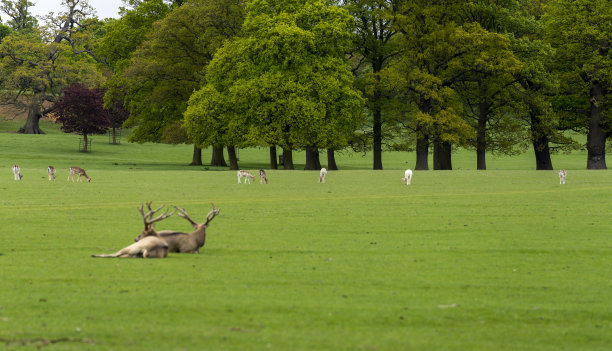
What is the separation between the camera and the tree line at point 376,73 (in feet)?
209

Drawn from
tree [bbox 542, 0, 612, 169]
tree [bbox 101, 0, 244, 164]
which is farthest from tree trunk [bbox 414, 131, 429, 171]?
tree [bbox 101, 0, 244, 164]

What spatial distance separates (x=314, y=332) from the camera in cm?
981

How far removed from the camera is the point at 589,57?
67938 mm

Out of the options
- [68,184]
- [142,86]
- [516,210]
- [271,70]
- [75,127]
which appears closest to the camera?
[516,210]

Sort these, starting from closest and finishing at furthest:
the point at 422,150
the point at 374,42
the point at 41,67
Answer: the point at 422,150
the point at 374,42
the point at 41,67

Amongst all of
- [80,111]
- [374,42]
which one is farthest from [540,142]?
[80,111]

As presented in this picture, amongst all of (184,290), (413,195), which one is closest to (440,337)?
(184,290)

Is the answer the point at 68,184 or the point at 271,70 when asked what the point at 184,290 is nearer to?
the point at 68,184

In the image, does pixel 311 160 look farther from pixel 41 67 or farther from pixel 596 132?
pixel 41 67

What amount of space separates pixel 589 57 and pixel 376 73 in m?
19.2

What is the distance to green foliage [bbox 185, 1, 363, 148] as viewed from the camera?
63062mm

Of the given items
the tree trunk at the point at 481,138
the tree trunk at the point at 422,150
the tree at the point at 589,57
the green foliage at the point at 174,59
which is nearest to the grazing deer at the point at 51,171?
the green foliage at the point at 174,59

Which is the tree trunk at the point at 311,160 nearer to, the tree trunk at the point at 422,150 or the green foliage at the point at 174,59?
the tree trunk at the point at 422,150

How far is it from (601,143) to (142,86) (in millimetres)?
44521
